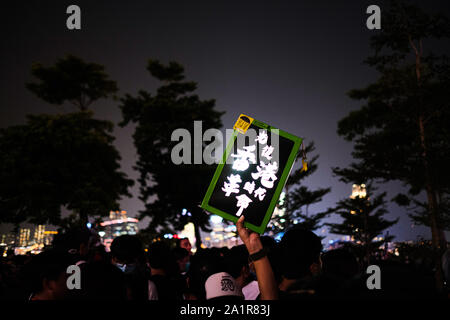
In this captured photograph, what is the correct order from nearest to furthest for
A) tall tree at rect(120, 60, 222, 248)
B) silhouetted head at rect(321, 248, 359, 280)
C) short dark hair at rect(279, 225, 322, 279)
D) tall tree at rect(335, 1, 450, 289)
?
short dark hair at rect(279, 225, 322, 279) → silhouetted head at rect(321, 248, 359, 280) → tall tree at rect(335, 1, 450, 289) → tall tree at rect(120, 60, 222, 248)

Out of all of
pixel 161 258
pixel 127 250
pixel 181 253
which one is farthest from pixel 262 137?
pixel 181 253

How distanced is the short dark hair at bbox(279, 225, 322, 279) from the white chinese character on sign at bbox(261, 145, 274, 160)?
0.73 metres

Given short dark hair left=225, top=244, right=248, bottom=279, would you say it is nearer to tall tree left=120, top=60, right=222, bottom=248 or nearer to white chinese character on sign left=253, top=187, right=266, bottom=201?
white chinese character on sign left=253, top=187, right=266, bottom=201

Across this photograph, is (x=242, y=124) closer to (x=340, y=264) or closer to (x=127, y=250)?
(x=340, y=264)

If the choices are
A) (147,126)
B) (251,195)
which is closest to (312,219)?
(147,126)

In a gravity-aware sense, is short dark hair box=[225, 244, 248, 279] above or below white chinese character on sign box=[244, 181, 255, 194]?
below

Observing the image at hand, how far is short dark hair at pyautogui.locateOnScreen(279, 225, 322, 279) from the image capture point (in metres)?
2.63

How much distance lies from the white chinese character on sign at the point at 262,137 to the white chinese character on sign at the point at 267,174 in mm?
195

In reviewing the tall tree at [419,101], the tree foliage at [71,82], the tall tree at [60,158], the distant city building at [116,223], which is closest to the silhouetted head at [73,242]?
the distant city building at [116,223]

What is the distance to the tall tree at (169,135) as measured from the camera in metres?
29.9

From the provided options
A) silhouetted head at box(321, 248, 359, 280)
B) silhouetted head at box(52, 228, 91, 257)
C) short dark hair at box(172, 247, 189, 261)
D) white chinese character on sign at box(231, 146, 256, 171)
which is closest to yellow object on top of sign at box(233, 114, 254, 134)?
white chinese character on sign at box(231, 146, 256, 171)

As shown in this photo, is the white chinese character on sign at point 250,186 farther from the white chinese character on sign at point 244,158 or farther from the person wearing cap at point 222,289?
the person wearing cap at point 222,289

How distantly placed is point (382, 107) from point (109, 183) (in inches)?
743

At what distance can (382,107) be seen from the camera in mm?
17891
